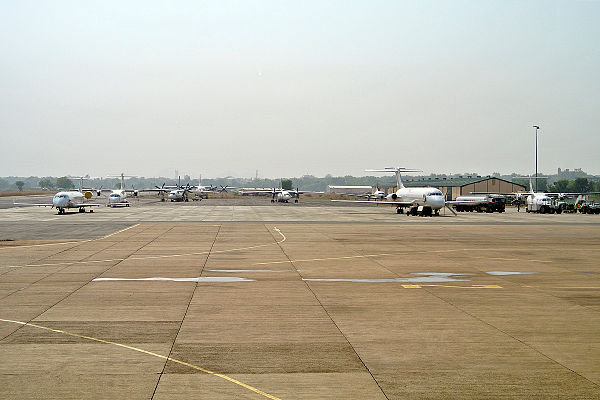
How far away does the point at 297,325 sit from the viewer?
1517 cm

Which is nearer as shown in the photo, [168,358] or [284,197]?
[168,358]

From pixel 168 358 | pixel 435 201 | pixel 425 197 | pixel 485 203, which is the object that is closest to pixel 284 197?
pixel 485 203

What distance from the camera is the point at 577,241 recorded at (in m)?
42.5

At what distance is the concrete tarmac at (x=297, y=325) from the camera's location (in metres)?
10.5

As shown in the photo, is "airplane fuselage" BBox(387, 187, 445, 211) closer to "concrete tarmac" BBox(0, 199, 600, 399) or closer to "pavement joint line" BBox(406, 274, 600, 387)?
"concrete tarmac" BBox(0, 199, 600, 399)

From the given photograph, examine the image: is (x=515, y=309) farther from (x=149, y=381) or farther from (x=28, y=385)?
(x=28, y=385)

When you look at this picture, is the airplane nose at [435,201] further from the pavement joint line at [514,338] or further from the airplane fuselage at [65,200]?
the pavement joint line at [514,338]

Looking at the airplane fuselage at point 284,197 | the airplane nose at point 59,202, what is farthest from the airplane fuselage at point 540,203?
the airplane nose at point 59,202

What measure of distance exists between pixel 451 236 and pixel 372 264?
19.9m

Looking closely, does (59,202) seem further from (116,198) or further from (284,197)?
(284,197)

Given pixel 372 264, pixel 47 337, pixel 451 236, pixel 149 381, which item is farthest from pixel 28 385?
pixel 451 236

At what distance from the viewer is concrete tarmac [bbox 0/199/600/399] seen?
1052cm

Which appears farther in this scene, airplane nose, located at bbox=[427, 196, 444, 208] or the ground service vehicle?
the ground service vehicle

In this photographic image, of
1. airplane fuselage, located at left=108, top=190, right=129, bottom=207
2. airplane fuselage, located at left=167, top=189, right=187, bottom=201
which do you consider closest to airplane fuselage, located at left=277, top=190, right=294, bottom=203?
airplane fuselage, located at left=167, top=189, right=187, bottom=201
